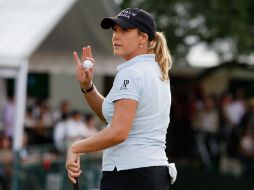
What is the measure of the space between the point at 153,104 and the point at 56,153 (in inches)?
328

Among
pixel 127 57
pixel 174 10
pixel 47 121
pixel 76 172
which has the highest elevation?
pixel 174 10

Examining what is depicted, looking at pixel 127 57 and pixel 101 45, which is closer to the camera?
pixel 127 57

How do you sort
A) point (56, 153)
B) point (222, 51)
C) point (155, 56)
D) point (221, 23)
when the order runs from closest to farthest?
point (155, 56) → point (56, 153) → point (221, 23) → point (222, 51)

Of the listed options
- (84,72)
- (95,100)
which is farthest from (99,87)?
(84,72)

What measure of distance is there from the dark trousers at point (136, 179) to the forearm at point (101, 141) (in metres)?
0.19

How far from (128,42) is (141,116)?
0.41 metres

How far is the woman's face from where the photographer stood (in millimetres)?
4594

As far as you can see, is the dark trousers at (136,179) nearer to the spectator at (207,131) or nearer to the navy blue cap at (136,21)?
the navy blue cap at (136,21)

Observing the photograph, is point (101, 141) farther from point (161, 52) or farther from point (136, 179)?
point (161, 52)

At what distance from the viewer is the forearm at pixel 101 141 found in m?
4.39

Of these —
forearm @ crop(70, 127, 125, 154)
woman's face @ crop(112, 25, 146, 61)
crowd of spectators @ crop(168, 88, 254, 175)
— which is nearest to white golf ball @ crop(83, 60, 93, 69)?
woman's face @ crop(112, 25, 146, 61)

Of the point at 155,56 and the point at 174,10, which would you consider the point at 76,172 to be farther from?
the point at 174,10

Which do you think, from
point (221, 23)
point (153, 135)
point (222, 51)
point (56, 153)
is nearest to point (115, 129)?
point (153, 135)

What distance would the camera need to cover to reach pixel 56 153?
12.7 m
